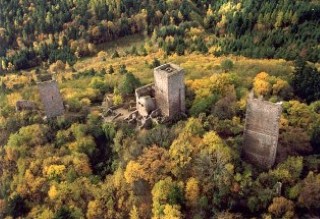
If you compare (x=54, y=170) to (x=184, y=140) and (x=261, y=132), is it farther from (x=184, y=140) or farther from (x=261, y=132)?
(x=261, y=132)

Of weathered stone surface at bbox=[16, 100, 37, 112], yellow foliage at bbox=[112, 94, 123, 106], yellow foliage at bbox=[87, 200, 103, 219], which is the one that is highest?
yellow foliage at bbox=[112, 94, 123, 106]

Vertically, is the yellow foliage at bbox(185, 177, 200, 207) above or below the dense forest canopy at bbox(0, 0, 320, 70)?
above

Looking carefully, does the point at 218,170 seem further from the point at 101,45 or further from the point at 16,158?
the point at 101,45

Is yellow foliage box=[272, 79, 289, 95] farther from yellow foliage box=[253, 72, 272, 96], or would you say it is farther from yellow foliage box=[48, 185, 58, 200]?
yellow foliage box=[48, 185, 58, 200]

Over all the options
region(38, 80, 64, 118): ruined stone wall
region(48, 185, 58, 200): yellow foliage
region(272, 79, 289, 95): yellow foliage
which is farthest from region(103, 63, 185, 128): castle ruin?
region(272, 79, 289, 95): yellow foliage

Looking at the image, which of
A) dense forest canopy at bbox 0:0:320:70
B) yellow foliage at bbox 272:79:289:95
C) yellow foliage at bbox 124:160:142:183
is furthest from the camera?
dense forest canopy at bbox 0:0:320:70

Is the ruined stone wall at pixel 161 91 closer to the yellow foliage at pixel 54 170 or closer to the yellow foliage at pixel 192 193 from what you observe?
the yellow foliage at pixel 192 193

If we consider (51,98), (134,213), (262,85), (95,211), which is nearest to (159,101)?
(262,85)
